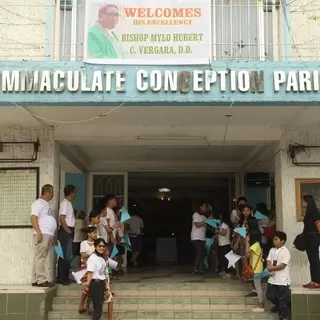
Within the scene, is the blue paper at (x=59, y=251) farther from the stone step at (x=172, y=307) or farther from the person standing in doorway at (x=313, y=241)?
the person standing in doorway at (x=313, y=241)

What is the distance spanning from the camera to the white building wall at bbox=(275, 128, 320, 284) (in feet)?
28.9

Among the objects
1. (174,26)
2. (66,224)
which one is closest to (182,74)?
(174,26)

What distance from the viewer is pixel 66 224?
8977mm

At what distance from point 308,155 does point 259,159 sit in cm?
254

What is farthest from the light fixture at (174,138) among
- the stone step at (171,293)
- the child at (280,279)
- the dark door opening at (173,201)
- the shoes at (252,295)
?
the dark door opening at (173,201)

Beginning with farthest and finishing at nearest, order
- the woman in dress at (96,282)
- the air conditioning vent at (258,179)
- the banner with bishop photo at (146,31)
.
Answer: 1. the air conditioning vent at (258,179)
2. the banner with bishop photo at (146,31)
3. the woman in dress at (96,282)

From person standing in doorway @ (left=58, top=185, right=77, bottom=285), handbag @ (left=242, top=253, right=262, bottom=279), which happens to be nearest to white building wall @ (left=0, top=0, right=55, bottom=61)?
person standing in doorway @ (left=58, top=185, right=77, bottom=285)

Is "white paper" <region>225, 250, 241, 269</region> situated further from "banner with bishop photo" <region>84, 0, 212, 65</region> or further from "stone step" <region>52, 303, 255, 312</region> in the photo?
"banner with bishop photo" <region>84, 0, 212, 65</region>

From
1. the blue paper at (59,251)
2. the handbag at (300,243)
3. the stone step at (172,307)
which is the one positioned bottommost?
the stone step at (172,307)

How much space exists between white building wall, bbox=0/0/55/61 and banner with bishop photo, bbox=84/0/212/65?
3.49 feet

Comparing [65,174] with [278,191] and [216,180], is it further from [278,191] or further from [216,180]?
[278,191]

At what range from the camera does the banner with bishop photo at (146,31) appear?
304 inches

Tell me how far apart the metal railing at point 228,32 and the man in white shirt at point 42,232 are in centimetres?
235

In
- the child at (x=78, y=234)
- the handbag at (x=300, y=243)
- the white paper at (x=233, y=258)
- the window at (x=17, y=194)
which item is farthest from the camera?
the child at (x=78, y=234)
